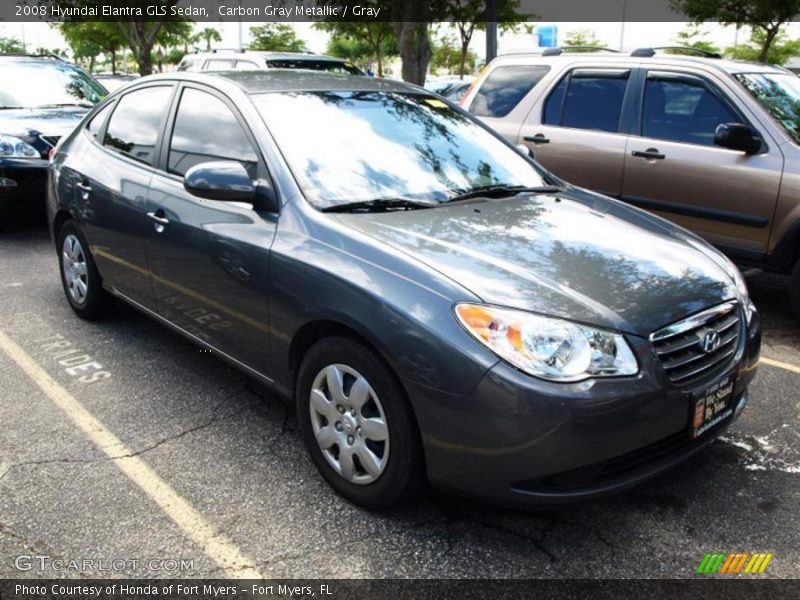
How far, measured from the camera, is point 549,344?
240 centimetres

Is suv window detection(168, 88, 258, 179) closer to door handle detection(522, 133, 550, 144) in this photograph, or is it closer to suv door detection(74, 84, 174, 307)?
suv door detection(74, 84, 174, 307)

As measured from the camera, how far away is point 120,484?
3.04m

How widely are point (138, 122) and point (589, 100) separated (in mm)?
3569

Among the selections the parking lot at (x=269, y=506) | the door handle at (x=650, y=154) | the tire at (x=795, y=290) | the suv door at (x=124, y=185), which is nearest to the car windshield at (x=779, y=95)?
the door handle at (x=650, y=154)

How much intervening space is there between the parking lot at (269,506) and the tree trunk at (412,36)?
11.3 m

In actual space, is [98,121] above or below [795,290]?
above

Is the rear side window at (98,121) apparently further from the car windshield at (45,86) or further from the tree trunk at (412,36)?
the tree trunk at (412,36)

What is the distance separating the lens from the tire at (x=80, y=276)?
4.75 metres

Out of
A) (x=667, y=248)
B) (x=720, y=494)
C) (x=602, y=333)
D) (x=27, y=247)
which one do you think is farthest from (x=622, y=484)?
(x=27, y=247)

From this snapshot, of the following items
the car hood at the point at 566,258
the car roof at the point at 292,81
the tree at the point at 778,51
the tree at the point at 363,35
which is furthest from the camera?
the tree at the point at 778,51

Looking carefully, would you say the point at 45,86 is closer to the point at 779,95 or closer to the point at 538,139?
the point at 538,139

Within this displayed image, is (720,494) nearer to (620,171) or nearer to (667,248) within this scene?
(667,248)

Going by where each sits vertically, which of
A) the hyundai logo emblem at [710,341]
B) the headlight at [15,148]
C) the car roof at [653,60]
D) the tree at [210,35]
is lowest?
the hyundai logo emblem at [710,341]

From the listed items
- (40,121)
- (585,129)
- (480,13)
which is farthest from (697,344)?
(480,13)
